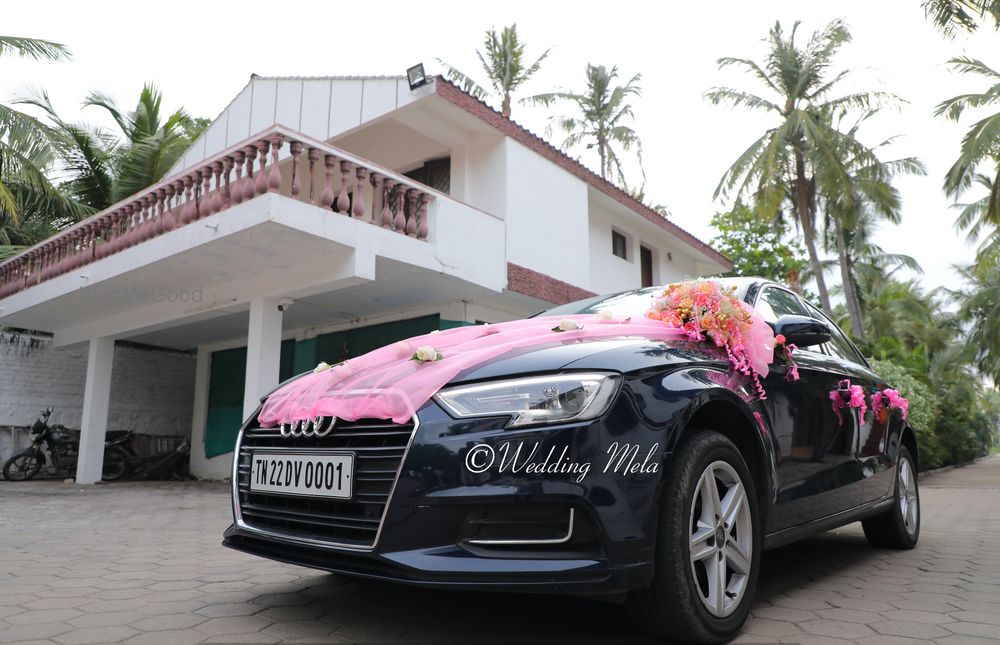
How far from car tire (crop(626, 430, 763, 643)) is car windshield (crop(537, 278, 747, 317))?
0.89 m

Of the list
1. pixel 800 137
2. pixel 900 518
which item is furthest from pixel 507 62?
pixel 900 518

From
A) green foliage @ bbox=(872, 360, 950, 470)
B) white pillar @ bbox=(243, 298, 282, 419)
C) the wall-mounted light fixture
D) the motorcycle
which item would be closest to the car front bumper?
white pillar @ bbox=(243, 298, 282, 419)

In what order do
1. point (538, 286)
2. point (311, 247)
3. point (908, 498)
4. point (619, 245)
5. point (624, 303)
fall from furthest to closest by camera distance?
1. point (619, 245)
2. point (538, 286)
3. point (311, 247)
4. point (908, 498)
5. point (624, 303)

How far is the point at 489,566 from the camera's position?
190 cm

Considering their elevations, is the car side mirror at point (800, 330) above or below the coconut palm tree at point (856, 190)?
below

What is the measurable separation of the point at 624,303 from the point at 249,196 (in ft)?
17.8

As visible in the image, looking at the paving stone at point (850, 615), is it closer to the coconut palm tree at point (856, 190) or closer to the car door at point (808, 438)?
the car door at point (808, 438)

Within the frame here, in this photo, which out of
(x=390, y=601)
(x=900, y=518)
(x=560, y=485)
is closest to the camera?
(x=560, y=485)

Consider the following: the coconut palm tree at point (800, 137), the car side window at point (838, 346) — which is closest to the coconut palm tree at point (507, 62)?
the coconut palm tree at point (800, 137)

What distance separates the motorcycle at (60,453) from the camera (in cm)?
1212

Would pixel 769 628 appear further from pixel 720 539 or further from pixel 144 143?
pixel 144 143

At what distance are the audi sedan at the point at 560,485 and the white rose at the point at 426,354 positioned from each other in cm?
23

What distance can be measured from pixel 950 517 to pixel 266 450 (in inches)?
260

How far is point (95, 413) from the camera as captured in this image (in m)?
11.7
